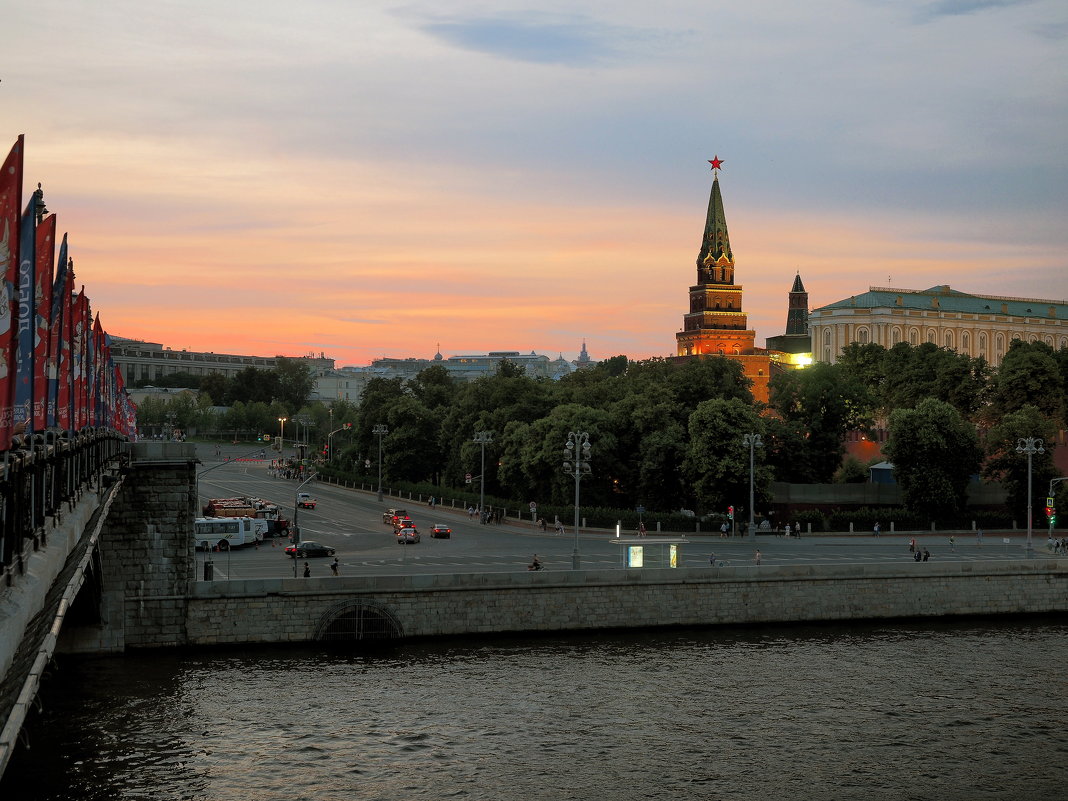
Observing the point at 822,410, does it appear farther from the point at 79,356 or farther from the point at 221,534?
the point at 79,356

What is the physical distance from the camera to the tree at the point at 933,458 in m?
81.1

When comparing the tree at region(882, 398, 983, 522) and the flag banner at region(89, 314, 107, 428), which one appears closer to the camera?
the flag banner at region(89, 314, 107, 428)

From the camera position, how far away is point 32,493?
20.3 metres

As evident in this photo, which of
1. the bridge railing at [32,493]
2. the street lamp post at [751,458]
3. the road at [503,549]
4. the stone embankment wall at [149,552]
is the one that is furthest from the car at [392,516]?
the bridge railing at [32,493]

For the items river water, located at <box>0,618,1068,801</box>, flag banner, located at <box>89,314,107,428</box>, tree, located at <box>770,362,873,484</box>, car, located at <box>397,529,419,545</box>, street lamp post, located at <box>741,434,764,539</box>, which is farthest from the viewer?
tree, located at <box>770,362,873,484</box>

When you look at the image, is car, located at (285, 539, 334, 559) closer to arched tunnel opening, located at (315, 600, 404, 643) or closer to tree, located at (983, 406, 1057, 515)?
arched tunnel opening, located at (315, 600, 404, 643)

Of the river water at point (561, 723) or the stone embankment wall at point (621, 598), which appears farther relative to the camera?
the stone embankment wall at point (621, 598)

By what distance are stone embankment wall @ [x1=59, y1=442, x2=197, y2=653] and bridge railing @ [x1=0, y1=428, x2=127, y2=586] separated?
1361 centimetres

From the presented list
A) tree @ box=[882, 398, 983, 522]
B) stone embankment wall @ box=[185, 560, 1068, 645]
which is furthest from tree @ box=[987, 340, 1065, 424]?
stone embankment wall @ box=[185, 560, 1068, 645]

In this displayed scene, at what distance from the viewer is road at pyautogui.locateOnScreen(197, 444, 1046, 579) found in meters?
58.9

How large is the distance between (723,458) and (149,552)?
147 feet

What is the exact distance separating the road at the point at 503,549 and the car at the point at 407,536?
2.85 feet

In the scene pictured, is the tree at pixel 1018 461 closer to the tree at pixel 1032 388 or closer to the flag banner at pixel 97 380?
the tree at pixel 1032 388

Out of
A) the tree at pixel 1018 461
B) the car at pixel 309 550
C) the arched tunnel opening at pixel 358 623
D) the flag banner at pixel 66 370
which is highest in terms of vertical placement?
the flag banner at pixel 66 370
